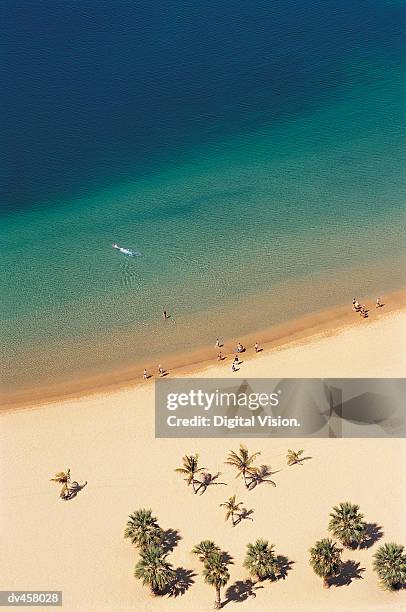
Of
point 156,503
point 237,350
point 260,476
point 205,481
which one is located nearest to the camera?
point 156,503

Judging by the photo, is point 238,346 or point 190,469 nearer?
A: point 190,469

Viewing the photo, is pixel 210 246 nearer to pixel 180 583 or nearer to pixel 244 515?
pixel 244 515

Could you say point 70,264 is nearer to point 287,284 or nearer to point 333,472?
point 287,284

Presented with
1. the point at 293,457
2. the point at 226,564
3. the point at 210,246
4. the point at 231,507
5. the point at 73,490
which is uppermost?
the point at 210,246

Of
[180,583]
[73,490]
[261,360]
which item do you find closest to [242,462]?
[180,583]

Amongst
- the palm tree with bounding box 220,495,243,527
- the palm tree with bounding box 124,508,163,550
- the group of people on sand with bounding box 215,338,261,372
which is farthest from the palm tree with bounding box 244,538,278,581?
the group of people on sand with bounding box 215,338,261,372

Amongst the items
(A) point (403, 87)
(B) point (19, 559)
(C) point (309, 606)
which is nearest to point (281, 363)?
(C) point (309, 606)
